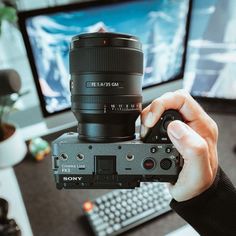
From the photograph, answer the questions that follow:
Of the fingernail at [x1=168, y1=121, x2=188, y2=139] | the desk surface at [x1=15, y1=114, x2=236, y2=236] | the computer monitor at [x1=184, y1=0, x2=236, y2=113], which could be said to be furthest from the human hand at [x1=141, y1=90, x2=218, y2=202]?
the computer monitor at [x1=184, y1=0, x2=236, y2=113]

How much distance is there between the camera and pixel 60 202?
0.79 meters

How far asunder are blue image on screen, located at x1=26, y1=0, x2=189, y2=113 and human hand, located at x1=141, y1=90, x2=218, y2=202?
15.4 inches

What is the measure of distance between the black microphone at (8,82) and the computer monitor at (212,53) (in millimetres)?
587

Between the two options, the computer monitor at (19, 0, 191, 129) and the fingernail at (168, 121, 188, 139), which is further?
the computer monitor at (19, 0, 191, 129)

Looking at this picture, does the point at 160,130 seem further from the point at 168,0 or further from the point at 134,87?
the point at 168,0

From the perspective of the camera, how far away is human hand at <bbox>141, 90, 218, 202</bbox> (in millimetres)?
470

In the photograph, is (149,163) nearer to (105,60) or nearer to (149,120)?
(149,120)

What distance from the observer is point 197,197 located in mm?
546

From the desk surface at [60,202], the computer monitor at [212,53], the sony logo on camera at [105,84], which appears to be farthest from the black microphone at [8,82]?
the computer monitor at [212,53]

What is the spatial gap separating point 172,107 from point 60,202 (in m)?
0.44

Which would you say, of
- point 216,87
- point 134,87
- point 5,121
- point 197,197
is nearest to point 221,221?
point 197,197

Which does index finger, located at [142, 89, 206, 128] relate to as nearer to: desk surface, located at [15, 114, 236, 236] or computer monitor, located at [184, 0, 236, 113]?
desk surface, located at [15, 114, 236, 236]

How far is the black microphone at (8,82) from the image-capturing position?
0.77m

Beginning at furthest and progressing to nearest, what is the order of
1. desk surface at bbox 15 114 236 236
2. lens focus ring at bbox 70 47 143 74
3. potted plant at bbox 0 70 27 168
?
potted plant at bbox 0 70 27 168 < desk surface at bbox 15 114 236 236 < lens focus ring at bbox 70 47 143 74
